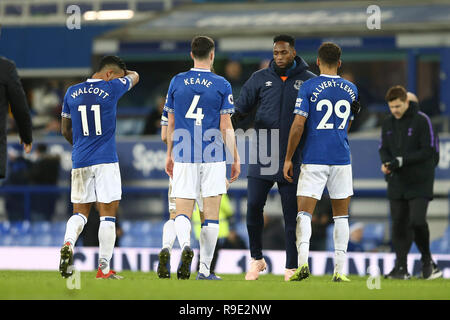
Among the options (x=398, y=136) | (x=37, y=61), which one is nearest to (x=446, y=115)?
(x=398, y=136)

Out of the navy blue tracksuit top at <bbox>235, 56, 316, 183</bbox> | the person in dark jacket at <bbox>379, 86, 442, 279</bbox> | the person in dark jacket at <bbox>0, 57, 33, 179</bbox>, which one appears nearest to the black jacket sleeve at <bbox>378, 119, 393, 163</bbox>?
the person in dark jacket at <bbox>379, 86, 442, 279</bbox>

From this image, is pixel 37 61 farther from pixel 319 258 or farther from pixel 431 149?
pixel 431 149

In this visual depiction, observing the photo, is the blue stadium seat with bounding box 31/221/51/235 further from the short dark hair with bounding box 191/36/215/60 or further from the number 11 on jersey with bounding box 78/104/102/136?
the short dark hair with bounding box 191/36/215/60

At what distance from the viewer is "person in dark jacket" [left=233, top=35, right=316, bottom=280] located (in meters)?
11.4

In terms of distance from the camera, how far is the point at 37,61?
89.8 ft

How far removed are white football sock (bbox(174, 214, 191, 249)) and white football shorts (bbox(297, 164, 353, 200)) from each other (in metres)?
1.19

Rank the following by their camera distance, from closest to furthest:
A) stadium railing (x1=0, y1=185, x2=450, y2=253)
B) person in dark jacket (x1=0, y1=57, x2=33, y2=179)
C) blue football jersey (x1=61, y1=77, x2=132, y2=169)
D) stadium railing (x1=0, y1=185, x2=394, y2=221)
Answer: person in dark jacket (x1=0, y1=57, x2=33, y2=179), blue football jersey (x1=61, y1=77, x2=132, y2=169), stadium railing (x1=0, y1=185, x2=450, y2=253), stadium railing (x1=0, y1=185, x2=394, y2=221)

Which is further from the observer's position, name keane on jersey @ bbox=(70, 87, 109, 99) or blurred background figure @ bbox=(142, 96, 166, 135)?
blurred background figure @ bbox=(142, 96, 166, 135)

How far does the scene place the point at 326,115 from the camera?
1075cm

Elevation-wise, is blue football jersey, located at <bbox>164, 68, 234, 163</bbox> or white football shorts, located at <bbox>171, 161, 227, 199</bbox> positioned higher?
blue football jersey, located at <bbox>164, 68, 234, 163</bbox>

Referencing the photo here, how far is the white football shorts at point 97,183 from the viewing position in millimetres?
10758

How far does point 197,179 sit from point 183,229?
52cm

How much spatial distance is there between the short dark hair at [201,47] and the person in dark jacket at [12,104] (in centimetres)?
166
